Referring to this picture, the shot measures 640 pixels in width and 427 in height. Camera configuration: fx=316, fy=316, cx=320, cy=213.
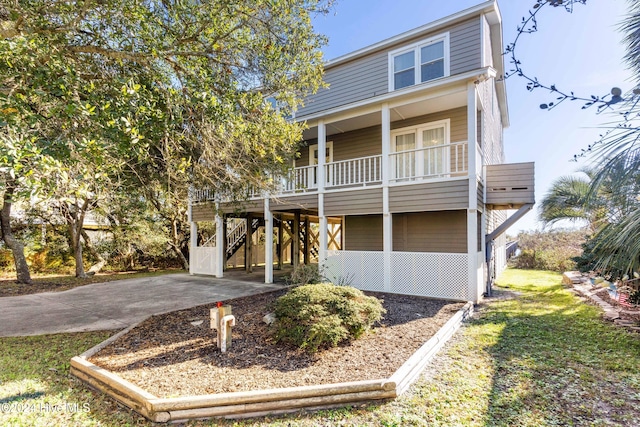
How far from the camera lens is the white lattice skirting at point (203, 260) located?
13.0 m

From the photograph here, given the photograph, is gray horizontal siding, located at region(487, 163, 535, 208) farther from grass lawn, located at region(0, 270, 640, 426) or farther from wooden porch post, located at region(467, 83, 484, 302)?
grass lawn, located at region(0, 270, 640, 426)

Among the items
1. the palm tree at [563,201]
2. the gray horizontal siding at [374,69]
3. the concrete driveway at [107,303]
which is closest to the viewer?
the concrete driveway at [107,303]

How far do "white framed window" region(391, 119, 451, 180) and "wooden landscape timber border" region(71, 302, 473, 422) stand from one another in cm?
636

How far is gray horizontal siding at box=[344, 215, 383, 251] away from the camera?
445 inches

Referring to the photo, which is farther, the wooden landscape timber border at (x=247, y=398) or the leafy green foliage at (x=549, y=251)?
the leafy green foliage at (x=549, y=251)

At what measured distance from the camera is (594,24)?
210 cm

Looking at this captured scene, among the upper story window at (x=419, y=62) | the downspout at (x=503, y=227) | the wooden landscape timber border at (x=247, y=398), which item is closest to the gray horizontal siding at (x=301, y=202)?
the upper story window at (x=419, y=62)

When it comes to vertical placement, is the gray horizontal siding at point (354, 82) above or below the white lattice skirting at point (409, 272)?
above

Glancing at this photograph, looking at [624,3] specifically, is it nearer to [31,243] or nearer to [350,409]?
[350,409]

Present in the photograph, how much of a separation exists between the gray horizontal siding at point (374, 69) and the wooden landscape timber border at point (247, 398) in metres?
6.87

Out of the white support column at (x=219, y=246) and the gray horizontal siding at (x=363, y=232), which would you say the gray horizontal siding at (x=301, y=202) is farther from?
A: the white support column at (x=219, y=246)

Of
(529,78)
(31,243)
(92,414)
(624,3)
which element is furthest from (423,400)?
(31,243)

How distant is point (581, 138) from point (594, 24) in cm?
89

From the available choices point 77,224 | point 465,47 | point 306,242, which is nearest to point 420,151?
point 465,47
